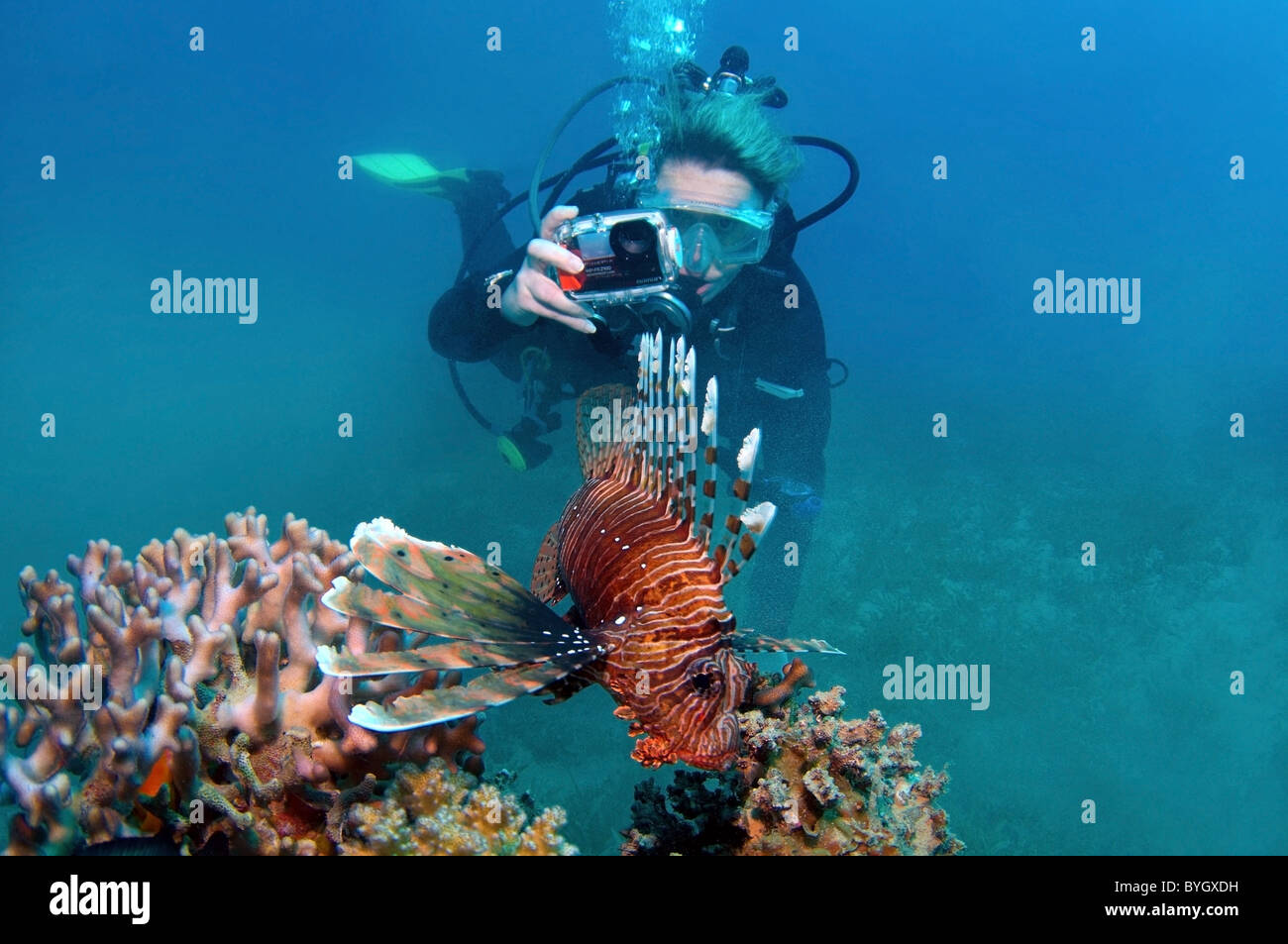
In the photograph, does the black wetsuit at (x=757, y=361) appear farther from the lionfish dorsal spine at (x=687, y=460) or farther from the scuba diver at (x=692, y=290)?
the lionfish dorsal spine at (x=687, y=460)

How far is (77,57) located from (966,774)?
67.4m

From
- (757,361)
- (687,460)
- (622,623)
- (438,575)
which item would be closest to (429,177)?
(757,361)

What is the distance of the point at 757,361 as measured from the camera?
698 centimetres

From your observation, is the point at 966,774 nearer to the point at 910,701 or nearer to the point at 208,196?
the point at 910,701

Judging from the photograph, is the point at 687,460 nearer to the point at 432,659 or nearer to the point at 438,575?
the point at 438,575

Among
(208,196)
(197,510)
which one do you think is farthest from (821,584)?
(208,196)

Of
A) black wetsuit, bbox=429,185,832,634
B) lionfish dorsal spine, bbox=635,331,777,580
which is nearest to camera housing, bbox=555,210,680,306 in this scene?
lionfish dorsal spine, bbox=635,331,777,580

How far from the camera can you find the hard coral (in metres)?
2.39

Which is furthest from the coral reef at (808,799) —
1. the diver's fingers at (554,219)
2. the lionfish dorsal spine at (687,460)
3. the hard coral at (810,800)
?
the diver's fingers at (554,219)

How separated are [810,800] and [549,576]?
156 centimetres

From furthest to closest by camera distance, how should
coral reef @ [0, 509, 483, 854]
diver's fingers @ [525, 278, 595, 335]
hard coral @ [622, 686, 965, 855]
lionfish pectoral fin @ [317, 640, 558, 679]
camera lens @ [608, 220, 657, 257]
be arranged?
diver's fingers @ [525, 278, 595, 335]
camera lens @ [608, 220, 657, 257]
hard coral @ [622, 686, 965, 855]
coral reef @ [0, 509, 483, 854]
lionfish pectoral fin @ [317, 640, 558, 679]

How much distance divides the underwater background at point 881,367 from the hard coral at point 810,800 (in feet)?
14.3

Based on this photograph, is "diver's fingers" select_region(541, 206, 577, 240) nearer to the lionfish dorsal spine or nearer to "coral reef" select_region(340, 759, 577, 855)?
the lionfish dorsal spine

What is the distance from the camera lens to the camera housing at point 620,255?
A: 13.2 feet
